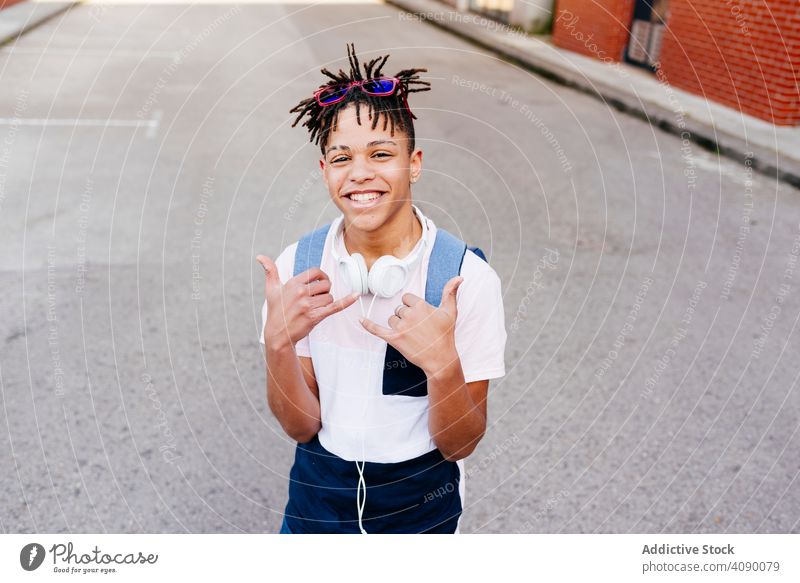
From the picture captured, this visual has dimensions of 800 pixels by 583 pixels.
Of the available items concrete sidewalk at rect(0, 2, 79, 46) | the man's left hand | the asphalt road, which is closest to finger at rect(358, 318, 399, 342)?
the man's left hand

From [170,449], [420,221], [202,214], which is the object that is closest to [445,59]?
[202,214]

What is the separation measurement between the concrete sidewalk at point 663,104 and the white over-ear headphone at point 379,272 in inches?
153

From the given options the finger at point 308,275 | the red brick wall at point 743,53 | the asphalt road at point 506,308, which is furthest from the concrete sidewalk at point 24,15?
the finger at point 308,275

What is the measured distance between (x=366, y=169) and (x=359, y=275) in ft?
0.75

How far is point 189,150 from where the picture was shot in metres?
7.31

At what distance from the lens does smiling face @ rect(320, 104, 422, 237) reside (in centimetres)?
167

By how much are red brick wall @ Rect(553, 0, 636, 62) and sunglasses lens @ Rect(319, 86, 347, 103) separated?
34.6ft

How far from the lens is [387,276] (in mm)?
1712

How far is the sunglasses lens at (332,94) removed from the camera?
5.64 feet

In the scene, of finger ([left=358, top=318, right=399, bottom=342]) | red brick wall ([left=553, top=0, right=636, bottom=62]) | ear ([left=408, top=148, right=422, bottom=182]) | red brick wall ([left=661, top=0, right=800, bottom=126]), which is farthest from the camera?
red brick wall ([left=553, top=0, right=636, bottom=62])

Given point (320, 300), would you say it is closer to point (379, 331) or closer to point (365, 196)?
point (379, 331)

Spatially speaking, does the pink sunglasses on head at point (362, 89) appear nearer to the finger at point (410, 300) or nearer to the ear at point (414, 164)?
the ear at point (414, 164)

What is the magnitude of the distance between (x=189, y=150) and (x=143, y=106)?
1.64 metres

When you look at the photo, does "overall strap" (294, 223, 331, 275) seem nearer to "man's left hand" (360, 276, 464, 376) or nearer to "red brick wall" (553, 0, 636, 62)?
"man's left hand" (360, 276, 464, 376)
